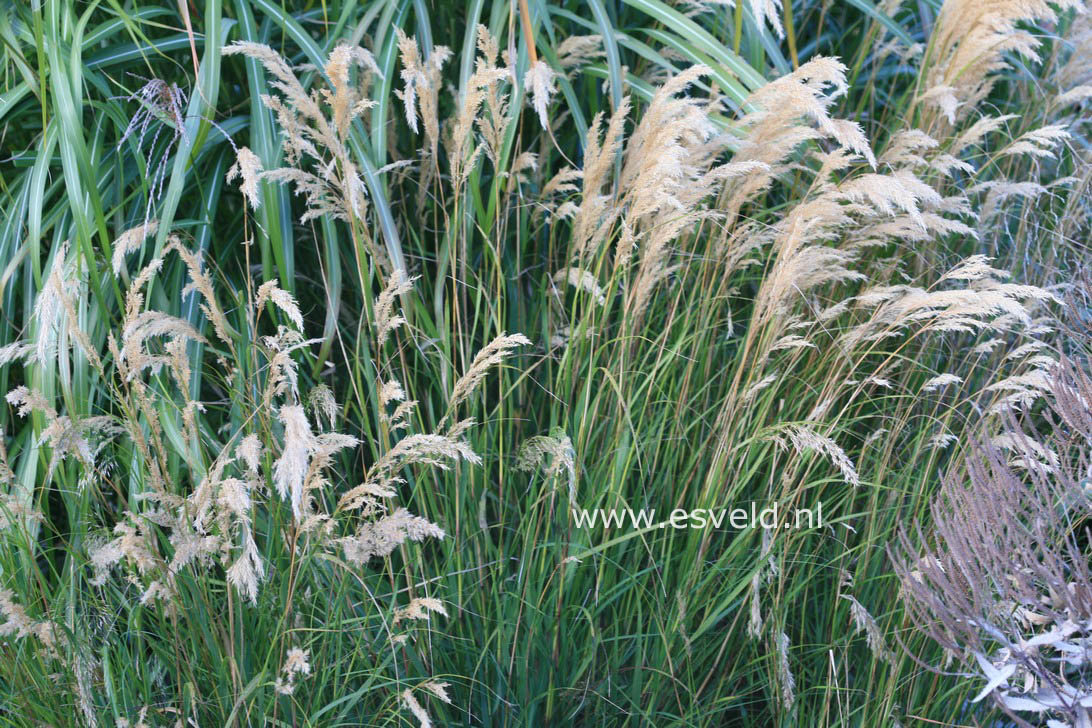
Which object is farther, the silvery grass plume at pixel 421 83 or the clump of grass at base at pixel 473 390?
the silvery grass plume at pixel 421 83

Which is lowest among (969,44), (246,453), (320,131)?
(246,453)

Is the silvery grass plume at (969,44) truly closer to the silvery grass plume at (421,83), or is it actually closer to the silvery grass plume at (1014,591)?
the silvery grass plume at (1014,591)

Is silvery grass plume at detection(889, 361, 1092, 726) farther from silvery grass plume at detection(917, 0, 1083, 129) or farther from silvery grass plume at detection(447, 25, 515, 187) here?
silvery grass plume at detection(447, 25, 515, 187)

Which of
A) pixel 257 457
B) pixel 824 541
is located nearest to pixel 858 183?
pixel 824 541

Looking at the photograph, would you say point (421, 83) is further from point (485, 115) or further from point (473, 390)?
point (473, 390)

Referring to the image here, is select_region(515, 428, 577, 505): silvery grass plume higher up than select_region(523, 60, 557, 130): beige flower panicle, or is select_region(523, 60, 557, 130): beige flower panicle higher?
select_region(523, 60, 557, 130): beige flower panicle

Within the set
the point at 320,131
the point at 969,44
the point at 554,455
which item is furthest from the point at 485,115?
the point at 969,44

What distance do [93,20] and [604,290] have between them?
1295mm

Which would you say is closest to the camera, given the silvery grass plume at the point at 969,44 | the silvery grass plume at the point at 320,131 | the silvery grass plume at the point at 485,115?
the silvery grass plume at the point at 320,131

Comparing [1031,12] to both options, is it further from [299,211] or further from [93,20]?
[93,20]

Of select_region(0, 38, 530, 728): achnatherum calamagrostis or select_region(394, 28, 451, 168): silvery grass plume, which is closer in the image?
select_region(0, 38, 530, 728): achnatherum calamagrostis

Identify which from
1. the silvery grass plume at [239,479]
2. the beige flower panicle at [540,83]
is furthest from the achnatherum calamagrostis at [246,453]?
the beige flower panicle at [540,83]

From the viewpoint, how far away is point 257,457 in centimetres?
123

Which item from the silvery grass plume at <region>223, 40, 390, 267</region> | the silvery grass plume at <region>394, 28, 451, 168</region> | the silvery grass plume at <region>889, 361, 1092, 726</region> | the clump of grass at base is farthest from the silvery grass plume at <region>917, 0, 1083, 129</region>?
the silvery grass plume at <region>223, 40, 390, 267</region>
